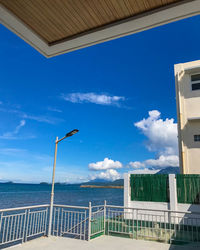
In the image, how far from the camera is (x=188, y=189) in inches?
360

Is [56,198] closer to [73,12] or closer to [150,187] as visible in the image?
[150,187]

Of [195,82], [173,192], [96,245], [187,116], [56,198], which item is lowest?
[56,198]

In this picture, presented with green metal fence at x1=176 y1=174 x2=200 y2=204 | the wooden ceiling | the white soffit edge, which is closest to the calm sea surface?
green metal fence at x1=176 y1=174 x2=200 y2=204

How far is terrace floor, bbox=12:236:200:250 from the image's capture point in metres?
4.43

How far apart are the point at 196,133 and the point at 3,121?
121ft

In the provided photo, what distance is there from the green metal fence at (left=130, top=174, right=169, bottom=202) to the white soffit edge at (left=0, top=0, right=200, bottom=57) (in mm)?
8943

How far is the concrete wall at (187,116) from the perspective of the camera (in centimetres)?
1091

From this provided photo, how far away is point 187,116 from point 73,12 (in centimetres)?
1104

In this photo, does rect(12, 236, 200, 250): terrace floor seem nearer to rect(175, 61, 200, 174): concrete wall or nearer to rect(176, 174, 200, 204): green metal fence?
rect(176, 174, 200, 204): green metal fence

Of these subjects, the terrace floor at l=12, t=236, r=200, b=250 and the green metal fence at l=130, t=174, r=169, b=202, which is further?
the green metal fence at l=130, t=174, r=169, b=202

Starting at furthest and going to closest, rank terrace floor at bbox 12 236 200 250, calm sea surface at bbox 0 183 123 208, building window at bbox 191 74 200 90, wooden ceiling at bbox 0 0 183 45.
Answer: calm sea surface at bbox 0 183 123 208 → building window at bbox 191 74 200 90 → terrace floor at bbox 12 236 200 250 → wooden ceiling at bbox 0 0 183 45

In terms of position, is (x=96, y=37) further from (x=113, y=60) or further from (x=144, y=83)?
(x=144, y=83)

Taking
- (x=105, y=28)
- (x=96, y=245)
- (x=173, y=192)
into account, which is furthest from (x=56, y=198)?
(x=105, y=28)

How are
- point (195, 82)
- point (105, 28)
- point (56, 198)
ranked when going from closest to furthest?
point (105, 28) → point (195, 82) → point (56, 198)
